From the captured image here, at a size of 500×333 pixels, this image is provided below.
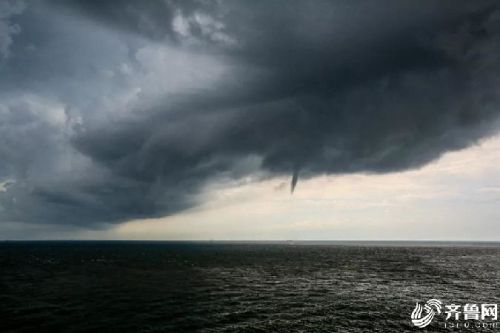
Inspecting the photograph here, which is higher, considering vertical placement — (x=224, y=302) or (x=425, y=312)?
(x=425, y=312)

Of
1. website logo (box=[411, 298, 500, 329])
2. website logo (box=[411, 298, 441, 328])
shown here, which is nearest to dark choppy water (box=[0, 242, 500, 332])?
website logo (box=[411, 298, 441, 328])

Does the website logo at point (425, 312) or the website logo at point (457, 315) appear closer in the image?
the website logo at point (457, 315)

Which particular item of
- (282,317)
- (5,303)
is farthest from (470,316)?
(5,303)

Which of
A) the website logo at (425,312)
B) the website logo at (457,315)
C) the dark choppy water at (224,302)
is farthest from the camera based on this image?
the website logo at (425,312)

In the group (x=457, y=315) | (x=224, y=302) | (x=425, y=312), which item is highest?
(x=457, y=315)

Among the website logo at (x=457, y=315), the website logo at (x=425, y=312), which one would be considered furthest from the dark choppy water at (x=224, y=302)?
the website logo at (x=457, y=315)

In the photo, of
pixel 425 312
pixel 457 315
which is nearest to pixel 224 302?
pixel 425 312

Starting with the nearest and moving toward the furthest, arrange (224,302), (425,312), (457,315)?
(457,315), (425,312), (224,302)

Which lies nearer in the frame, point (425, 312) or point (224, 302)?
point (425, 312)

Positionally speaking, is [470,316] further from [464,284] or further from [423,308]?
[464,284]

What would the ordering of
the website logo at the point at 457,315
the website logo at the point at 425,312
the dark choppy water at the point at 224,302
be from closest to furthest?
the dark choppy water at the point at 224,302, the website logo at the point at 457,315, the website logo at the point at 425,312

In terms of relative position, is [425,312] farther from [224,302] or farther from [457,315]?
[224,302]

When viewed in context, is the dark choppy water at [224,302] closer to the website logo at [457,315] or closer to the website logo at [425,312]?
the website logo at [425,312]
